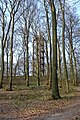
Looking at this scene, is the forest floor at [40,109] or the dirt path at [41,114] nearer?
the dirt path at [41,114]

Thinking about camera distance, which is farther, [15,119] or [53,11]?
[53,11]

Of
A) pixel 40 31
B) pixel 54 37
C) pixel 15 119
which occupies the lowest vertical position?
pixel 15 119

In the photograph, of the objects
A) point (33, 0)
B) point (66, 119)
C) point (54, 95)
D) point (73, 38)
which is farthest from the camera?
point (73, 38)

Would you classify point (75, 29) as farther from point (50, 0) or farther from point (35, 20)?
point (50, 0)

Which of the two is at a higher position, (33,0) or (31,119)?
(33,0)

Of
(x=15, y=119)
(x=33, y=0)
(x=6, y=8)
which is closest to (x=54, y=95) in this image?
(x=15, y=119)

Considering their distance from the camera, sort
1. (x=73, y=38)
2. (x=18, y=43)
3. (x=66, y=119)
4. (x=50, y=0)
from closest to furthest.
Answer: (x=66, y=119) → (x=50, y=0) → (x=73, y=38) → (x=18, y=43)

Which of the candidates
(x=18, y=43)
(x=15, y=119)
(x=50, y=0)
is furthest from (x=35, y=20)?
(x=15, y=119)

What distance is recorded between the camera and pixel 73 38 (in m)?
42.2

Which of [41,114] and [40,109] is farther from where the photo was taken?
[40,109]

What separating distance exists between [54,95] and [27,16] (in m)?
20.0

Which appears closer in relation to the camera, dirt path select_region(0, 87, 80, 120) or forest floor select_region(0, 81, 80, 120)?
dirt path select_region(0, 87, 80, 120)

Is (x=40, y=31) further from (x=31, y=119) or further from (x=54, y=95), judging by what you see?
(x=31, y=119)

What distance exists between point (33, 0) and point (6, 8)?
6453 mm
